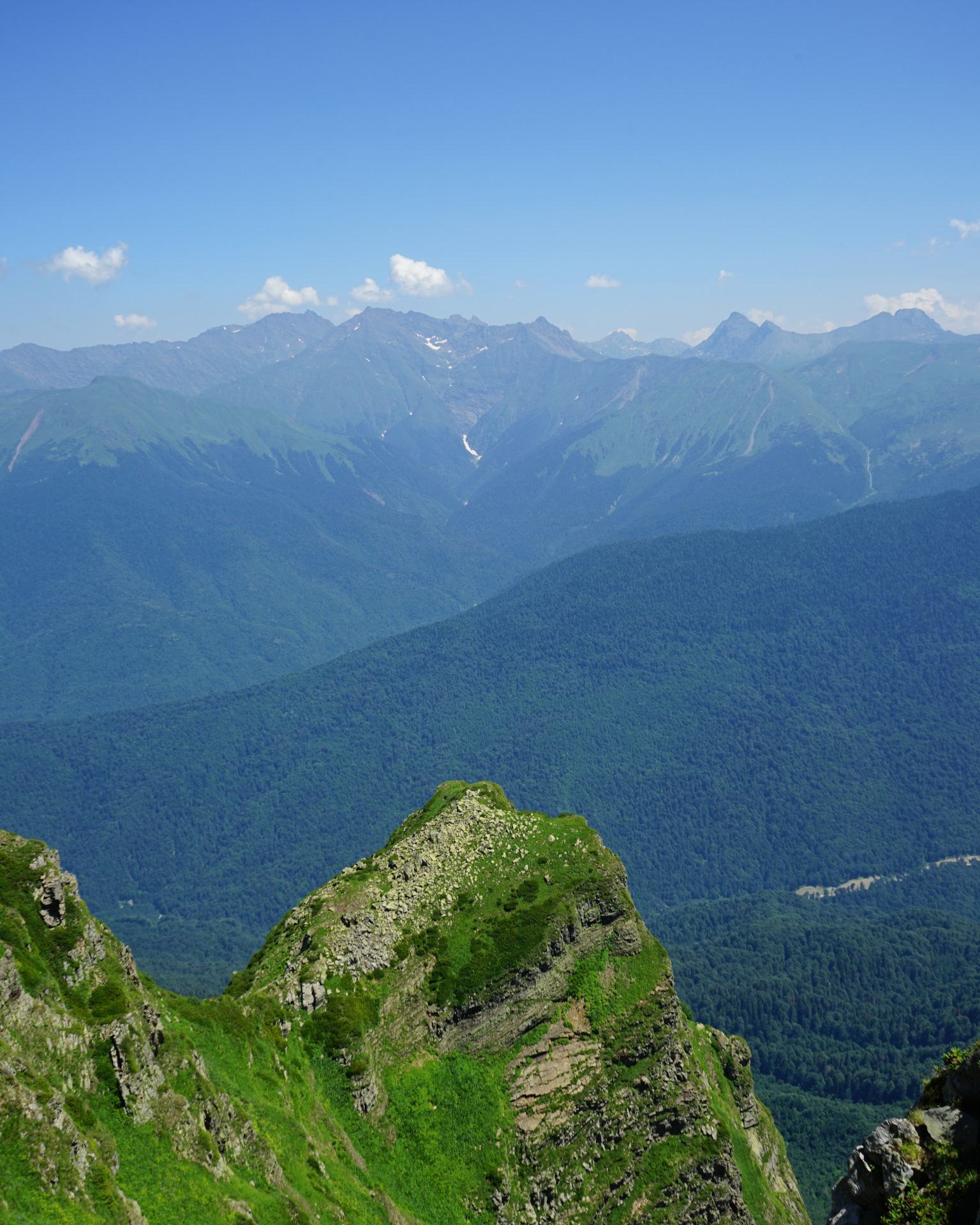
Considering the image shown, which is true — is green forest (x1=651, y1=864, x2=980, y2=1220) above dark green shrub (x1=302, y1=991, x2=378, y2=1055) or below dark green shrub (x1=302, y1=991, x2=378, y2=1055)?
below

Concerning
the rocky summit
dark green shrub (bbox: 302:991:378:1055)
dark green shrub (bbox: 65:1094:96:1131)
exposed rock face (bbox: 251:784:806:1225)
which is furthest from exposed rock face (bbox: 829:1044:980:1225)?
dark green shrub (bbox: 302:991:378:1055)

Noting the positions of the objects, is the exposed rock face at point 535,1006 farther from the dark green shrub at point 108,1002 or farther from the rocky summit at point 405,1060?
the dark green shrub at point 108,1002

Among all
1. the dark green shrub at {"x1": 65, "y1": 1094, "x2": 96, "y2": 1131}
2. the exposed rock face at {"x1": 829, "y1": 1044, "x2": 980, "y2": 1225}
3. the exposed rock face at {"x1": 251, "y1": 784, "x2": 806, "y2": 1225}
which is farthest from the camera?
the exposed rock face at {"x1": 251, "y1": 784, "x2": 806, "y2": 1225}

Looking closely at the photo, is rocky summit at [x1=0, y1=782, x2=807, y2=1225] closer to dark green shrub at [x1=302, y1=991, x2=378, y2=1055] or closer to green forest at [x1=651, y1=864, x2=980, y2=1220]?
dark green shrub at [x1=302, y1=991, x2=378, y2=1055]

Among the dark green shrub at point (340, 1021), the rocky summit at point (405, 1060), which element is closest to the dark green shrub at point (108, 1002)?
the rocky summit at point (405, 1060)

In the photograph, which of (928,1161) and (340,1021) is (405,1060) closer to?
(340,1021)

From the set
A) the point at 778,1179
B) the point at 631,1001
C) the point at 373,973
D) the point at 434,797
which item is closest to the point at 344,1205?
the point at 373,973

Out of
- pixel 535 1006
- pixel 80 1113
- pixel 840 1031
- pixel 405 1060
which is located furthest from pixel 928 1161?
pixel 840 1031
